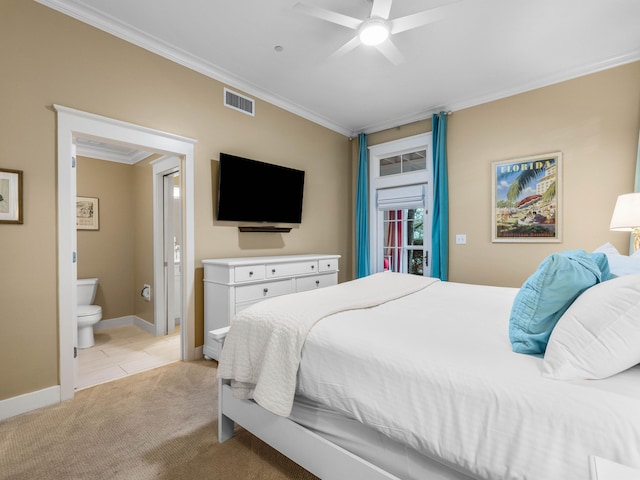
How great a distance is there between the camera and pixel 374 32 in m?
2.19

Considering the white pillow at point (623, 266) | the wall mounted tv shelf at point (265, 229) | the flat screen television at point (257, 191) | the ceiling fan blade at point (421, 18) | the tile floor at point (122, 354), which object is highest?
the ceiling fan blade at point (421, 18)

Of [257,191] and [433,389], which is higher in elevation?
[257,191]

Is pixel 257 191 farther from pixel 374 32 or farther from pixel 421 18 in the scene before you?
pixel 421 18

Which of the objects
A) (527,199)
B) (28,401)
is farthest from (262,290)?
(527,199)

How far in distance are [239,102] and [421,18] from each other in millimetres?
2056

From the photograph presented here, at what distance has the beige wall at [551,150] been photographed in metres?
2.91

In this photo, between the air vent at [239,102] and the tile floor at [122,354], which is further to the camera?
the air vent at [239,102]

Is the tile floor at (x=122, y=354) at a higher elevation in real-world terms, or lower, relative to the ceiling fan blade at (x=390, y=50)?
lower

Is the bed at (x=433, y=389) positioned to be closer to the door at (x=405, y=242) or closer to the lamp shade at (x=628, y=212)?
the lamp shade at (x=628, y=212)

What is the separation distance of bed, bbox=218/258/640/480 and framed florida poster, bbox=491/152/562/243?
2.09 meters

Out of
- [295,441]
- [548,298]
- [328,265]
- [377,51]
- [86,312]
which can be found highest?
[377,51]

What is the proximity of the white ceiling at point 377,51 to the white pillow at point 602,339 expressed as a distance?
190 cm

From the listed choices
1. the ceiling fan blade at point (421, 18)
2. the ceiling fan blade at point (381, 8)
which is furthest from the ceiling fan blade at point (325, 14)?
the ceiling fan blade at point (421, 18)

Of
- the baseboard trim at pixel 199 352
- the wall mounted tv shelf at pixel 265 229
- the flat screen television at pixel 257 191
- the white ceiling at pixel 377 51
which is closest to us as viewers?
the white ceiling at pixel 377 51
